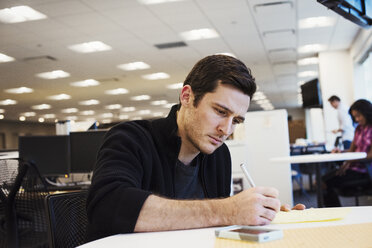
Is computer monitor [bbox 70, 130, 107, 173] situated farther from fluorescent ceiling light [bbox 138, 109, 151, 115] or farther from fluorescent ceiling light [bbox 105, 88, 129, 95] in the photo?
fluorescent ceiling light [bbox 138, 109, 151, 115]

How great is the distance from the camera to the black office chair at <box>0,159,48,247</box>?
237 centimetres

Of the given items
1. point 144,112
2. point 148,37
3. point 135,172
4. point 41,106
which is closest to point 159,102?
point 144,112

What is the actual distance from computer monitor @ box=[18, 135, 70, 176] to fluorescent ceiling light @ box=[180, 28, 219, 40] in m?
4.16

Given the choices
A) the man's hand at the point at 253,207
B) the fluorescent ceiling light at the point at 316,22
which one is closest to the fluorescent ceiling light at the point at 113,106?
the fluorescent ceiling light at the point at 316,22

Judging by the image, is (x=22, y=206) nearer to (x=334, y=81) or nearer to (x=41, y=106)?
(x=334, y=81)

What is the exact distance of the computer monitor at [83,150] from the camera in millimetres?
3750

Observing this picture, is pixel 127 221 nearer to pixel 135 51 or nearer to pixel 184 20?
pixel 184 20

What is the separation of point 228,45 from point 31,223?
6.68 m

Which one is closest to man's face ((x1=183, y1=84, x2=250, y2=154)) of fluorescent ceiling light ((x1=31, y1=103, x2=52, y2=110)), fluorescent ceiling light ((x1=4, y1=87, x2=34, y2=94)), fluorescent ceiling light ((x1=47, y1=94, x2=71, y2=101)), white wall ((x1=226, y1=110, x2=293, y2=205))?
white wall ((x1=226, y1=110, x2=293, y2=205))

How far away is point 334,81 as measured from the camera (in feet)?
32.3

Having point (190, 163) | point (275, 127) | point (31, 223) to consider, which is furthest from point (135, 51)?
point (190, 163)

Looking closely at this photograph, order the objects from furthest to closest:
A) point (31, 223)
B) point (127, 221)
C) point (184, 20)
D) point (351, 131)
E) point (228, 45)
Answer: point (228, 45) < point (351, 131) < point (184, 20) < point (31, 223) < point (127, 221)

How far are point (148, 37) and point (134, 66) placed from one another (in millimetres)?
2443

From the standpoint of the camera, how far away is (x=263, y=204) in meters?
0.91
